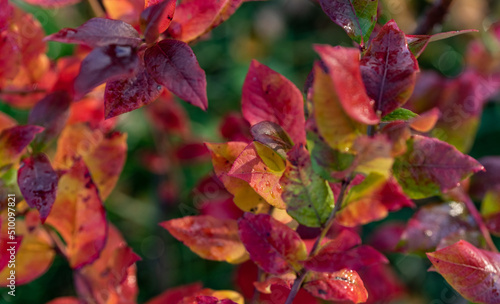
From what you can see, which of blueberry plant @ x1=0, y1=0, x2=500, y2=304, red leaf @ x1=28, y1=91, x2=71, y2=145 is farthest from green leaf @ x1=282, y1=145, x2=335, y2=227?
red leaf @ x1=28, y1=91, x2=71, y2=145

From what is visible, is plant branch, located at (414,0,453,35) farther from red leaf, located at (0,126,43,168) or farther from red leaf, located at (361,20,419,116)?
red leaf, located at (0,126,43,168)

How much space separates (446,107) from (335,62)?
0.49 meters

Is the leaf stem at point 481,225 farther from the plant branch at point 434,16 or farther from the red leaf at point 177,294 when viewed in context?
the red leaf at point 177,294

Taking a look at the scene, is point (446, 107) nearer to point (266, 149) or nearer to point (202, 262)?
point (266, 149)

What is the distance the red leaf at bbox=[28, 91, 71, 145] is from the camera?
21.8 inches

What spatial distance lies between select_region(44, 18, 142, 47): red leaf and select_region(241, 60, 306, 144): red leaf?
4.4 inches

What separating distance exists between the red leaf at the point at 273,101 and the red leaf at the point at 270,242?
0.08m

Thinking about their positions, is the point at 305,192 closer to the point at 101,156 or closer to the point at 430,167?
the point at 430,167

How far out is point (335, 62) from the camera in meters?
0.31

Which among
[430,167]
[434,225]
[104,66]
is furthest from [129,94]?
[434,225]

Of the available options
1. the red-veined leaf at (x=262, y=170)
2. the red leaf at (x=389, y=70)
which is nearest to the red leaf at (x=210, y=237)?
the red-veined leaf at (x=262, y=170)

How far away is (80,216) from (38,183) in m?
0.10

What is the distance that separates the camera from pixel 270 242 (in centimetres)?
42

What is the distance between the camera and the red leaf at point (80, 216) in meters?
0.55
